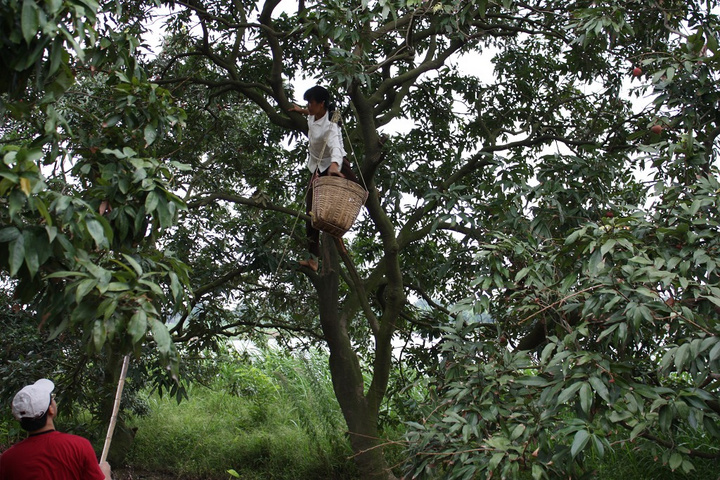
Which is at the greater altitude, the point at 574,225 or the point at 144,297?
the point at 574,225

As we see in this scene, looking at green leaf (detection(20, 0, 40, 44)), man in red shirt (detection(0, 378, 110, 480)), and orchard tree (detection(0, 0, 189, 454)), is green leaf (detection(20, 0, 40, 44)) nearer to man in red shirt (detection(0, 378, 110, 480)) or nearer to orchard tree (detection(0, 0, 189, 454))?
orchard tree (detection(0, 0, 189, 454))

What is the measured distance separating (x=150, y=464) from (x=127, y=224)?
5106mm

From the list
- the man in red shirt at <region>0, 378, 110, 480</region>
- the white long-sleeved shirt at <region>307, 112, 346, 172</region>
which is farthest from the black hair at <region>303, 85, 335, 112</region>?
the man in red shirt at <region>0, 378, 110, 480</region>

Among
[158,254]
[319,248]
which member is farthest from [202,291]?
[158,254]

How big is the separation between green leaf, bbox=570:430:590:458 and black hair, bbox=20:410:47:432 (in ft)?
5.88

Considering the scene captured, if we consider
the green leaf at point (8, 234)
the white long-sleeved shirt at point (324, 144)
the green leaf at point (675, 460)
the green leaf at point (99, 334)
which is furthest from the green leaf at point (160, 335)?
the white long-sleeved shirt at point (324, 144)

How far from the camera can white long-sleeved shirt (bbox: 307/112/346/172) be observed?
12.6 ft

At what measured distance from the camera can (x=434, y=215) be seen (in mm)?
4336

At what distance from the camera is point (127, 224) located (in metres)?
2.19

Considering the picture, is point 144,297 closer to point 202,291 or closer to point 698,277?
point 698,277

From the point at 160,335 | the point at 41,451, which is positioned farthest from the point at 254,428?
the point at 160,335

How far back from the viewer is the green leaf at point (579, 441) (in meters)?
2.13

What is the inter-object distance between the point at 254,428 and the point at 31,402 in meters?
4.70

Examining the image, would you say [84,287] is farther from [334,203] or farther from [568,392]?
[334,203]
